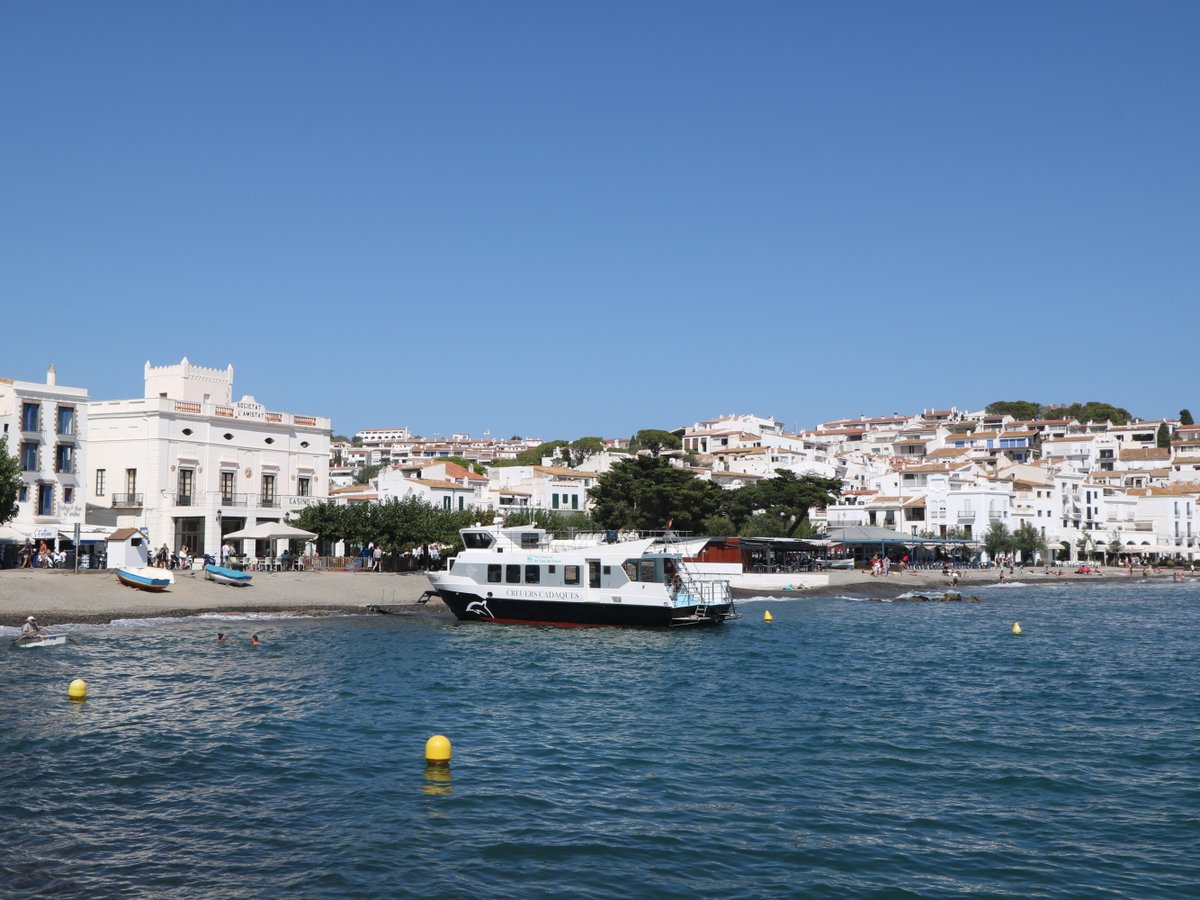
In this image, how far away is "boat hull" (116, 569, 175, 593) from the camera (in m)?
44.3

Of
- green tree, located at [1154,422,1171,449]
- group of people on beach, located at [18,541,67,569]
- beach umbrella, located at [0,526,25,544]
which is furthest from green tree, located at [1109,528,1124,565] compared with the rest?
beach umbrella, located at [0,526,25,544]

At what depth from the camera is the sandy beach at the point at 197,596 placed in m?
39.5

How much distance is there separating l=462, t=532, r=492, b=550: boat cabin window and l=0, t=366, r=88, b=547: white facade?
21311 millimetres

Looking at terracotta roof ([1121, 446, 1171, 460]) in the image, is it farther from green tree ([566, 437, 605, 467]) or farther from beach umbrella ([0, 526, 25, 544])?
beach umbrella ([0, 526, 25, 544])

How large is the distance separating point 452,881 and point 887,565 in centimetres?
7505

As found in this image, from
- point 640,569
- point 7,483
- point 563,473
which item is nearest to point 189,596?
point 7,483

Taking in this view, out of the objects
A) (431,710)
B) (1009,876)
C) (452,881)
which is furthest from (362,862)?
(431,710)

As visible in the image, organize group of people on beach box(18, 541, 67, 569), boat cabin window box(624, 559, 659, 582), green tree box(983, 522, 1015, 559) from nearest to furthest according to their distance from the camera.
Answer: boat cabin window box(624, 559, 659, 582), group of people on beach box(18, 541, 67, 569), green tree box(983, 522, 1015, 559)

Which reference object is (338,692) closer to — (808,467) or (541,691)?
(541,691)

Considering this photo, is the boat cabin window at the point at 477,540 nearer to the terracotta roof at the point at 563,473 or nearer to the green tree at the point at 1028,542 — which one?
the terracotta roof at the point at 563,473

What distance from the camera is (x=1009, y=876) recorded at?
46.3ft

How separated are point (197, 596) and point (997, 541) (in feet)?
257

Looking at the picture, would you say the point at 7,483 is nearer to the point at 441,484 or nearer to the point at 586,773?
the point at 586,773

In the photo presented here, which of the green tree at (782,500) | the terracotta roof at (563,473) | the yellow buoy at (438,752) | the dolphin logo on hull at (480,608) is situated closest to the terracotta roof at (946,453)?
the green tree at (782,500)
